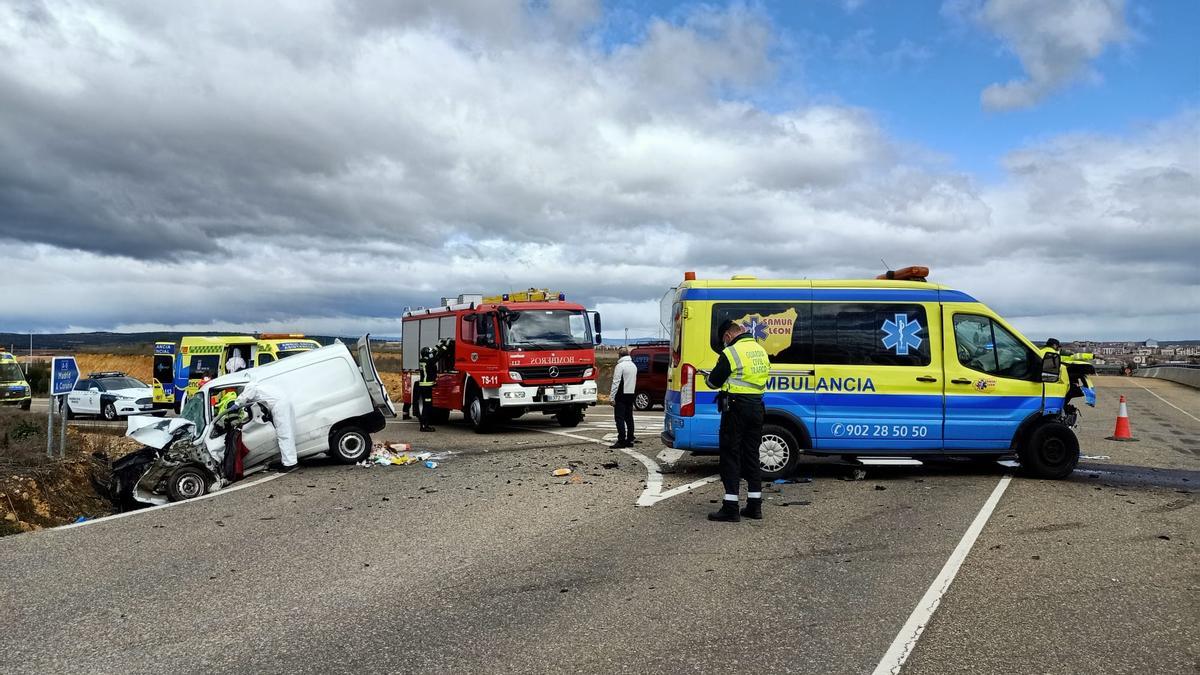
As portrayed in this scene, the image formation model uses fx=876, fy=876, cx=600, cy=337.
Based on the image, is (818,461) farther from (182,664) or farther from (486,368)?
(182,664)

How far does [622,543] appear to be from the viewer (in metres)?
6.82

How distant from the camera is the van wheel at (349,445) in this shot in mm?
12031

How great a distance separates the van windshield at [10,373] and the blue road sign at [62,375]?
1849 cm

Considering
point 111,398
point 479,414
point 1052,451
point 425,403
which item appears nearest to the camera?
point 1052,451

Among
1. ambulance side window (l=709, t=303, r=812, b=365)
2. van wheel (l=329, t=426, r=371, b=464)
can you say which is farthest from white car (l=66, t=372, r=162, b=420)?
ambulance side window (l=709, t=303, r=812, b=365)

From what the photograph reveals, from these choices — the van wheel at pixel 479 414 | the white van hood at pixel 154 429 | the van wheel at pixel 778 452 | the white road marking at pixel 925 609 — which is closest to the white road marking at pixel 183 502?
the white van hood at pixel 154 429

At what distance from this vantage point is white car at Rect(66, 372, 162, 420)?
2567 cm

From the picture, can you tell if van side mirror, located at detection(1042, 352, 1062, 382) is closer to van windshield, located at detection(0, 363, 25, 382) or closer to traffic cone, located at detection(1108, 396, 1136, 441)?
traffic cone, located at detection(1108, 396, 1136, 441)

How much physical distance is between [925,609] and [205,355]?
876 inches

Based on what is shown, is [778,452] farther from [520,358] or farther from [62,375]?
[62,375]

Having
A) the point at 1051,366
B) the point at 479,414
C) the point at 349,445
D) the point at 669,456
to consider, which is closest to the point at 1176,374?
the point at 479,414

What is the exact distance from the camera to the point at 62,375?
440 inches

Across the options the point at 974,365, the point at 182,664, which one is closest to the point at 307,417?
the point at 182,664

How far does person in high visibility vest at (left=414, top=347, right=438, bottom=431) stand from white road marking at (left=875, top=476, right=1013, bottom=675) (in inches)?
525
